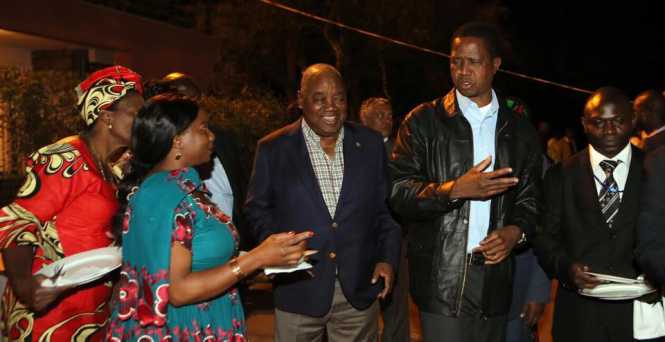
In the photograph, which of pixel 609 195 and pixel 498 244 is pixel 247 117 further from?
pixel 498 244

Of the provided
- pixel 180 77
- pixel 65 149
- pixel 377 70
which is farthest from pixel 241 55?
pixel 65 149

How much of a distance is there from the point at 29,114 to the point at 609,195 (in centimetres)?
766

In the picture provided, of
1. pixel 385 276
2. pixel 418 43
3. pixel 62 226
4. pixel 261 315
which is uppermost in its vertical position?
pixel 418 43

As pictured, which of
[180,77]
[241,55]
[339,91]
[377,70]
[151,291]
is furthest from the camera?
[377,70]

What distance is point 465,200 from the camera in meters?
3.74

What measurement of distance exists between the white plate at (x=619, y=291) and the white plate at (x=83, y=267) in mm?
2468

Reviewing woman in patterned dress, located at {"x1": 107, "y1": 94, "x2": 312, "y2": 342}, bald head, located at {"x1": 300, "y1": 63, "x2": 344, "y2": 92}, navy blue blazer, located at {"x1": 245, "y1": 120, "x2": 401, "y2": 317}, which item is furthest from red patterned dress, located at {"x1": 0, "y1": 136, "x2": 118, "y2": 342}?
bald head, located at {"x1": 300, "y1": 63, "x2": 344, "y2": 92}

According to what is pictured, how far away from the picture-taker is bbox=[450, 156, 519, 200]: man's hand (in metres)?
3.37

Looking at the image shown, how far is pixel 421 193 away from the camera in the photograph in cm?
369

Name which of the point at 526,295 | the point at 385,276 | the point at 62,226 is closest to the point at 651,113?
the point at 526,295

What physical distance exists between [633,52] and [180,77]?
34.6 m

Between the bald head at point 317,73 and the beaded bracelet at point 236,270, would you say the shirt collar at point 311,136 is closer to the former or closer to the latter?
the bald head at point 317,73

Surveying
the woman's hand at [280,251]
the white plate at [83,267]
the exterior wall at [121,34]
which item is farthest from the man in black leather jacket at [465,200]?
the exterior wall at [121,34]

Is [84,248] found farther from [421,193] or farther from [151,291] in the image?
[421,193]
